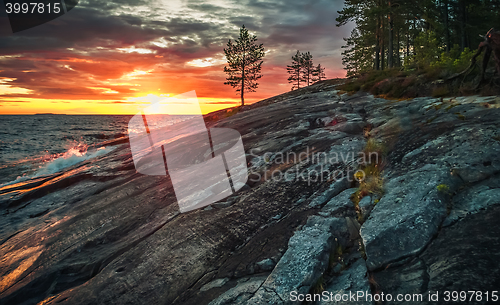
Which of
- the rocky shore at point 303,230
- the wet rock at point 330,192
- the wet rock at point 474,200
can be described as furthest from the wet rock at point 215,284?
the wet rock at point 474,200

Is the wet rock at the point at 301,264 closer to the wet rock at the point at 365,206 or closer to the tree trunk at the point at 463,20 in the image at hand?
the wet rock at the point at 365,206

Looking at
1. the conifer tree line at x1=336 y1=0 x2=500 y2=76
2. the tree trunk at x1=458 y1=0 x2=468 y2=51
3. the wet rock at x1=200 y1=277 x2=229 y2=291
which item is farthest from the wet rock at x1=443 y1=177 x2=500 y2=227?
the tree trunk at x1=458 y1=0 x2=468 y2=51

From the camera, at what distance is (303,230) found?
488 cm

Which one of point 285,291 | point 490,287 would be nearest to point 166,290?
point 285,291

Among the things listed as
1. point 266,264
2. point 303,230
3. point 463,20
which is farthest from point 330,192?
point 463,20

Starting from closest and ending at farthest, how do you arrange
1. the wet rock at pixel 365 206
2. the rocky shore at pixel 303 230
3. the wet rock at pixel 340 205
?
1. the rocky shore at pixel 303 230
2. the wet rock at pixel 365 206
3. the wet rock at pixel 340 205

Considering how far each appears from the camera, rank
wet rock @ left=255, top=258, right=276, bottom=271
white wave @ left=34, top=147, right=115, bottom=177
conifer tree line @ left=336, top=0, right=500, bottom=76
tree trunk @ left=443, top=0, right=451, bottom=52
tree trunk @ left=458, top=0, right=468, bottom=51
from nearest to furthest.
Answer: wet rock @ left=255, top=258, right=276, bottom=271
white wave @ left=34, top=147, right=115, bottom=177
conifer tree line @ left=336, top=0, right=500, bottom=76
tree trunk @ left=458, top=0, right=468, bottom=51
tree trunk @ left=443, top=0, right=451, bottom=52

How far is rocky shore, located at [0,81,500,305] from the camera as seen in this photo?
367cm

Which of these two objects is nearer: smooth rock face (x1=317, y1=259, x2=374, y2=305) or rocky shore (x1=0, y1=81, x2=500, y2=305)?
smooth rock face (x1=317, y1=259, x2=374, y2=305)

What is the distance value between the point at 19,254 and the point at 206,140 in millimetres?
7590

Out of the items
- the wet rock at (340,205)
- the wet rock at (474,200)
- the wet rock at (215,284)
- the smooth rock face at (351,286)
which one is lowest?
the wet rock at (215,284)

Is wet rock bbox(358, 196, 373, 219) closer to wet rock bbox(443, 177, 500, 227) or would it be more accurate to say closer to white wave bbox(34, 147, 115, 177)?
wet rock bbox(443, 177, 500, 227)

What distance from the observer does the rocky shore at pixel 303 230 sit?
367 cm

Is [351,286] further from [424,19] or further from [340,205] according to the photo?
[424,19]
